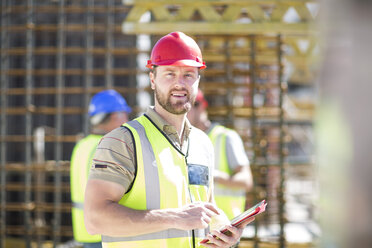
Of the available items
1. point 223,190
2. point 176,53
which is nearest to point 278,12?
point 223,190

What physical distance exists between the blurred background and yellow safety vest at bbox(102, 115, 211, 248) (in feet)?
1.97

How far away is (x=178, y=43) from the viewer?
2.17m

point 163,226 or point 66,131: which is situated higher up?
point 66,131

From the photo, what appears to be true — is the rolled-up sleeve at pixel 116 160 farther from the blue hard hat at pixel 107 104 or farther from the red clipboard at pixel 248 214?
the blue hard hat at pixel 107 104

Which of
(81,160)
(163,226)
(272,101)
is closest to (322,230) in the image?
(163,226)

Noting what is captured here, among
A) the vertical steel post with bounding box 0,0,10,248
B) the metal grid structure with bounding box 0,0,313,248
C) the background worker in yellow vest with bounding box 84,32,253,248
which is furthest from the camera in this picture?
the vertical steel post with bounding box 0,0,10,248

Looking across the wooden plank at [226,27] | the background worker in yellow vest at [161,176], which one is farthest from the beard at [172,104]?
the wooden plank at [226,27]

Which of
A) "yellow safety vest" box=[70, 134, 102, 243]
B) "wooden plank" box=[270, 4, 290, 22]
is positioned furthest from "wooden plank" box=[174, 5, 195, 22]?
"yellow safety vest" box=[70, 134, 102, 243]

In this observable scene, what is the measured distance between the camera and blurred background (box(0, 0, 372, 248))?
2.10 ft

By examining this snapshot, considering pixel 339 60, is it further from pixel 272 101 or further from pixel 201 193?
pixel 272 101

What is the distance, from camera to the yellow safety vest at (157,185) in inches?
75.3

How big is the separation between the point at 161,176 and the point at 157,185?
46 millimetres

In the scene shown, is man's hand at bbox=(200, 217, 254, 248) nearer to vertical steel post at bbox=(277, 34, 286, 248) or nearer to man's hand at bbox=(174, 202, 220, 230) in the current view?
man's hand at bbox=(174, 202, 220, 230)

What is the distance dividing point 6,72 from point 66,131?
8.89 feet
